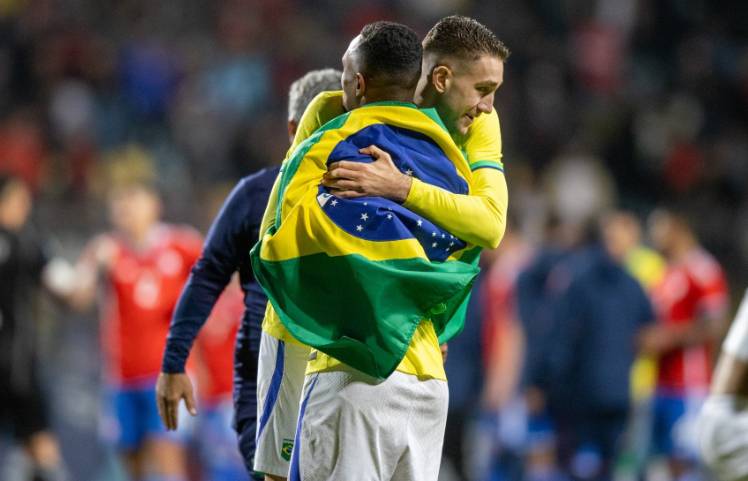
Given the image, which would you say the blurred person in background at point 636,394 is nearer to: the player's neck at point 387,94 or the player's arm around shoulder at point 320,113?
the player's arm around shoulder at point 320,113

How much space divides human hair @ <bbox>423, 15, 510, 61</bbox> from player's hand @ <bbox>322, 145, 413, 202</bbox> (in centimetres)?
44

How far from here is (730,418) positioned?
2805 millimetres

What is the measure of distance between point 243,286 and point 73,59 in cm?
985

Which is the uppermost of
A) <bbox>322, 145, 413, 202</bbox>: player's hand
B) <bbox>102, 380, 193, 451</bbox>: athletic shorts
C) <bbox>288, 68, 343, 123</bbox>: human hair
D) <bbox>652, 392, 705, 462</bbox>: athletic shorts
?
<bbox>288, 68, 343, 123</bbox>: human hair

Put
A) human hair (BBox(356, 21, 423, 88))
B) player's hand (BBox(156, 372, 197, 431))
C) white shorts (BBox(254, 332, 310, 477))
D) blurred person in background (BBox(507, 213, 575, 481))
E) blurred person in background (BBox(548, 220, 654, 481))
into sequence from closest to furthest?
human hair (BBox(356, 21, 423, 88)) → white shorts (BBox(254, 332, 310, 477)) → player's hand (BBox(156, 372, 197, 431)) → blurred person in background (BBox(548, 220, 654, 481)) → blurred person in background (BBox(507, 213, 575, 481))

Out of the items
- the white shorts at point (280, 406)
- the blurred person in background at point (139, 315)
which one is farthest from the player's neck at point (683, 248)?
the white shorts at point (280, 406)

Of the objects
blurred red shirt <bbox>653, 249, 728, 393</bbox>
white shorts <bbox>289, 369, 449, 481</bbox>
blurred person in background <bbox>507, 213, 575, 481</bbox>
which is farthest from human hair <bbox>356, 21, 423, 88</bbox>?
blurred red shirt <bbox>653, 249, 728, 393</bbox>

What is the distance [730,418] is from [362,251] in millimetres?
1023

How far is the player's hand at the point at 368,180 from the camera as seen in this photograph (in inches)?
132

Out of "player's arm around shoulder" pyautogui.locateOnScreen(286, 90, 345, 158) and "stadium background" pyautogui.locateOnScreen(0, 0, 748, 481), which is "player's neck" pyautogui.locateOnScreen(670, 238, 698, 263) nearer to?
"stadium background" pyautogui.locateOnScreen(0, 0, 748, 481)

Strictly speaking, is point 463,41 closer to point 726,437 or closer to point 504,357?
point 726,437

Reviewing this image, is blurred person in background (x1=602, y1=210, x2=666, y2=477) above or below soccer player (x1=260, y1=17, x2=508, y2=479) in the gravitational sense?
below

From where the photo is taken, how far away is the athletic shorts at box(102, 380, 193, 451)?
28.7 ft

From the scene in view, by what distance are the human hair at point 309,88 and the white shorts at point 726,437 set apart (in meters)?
2.09
